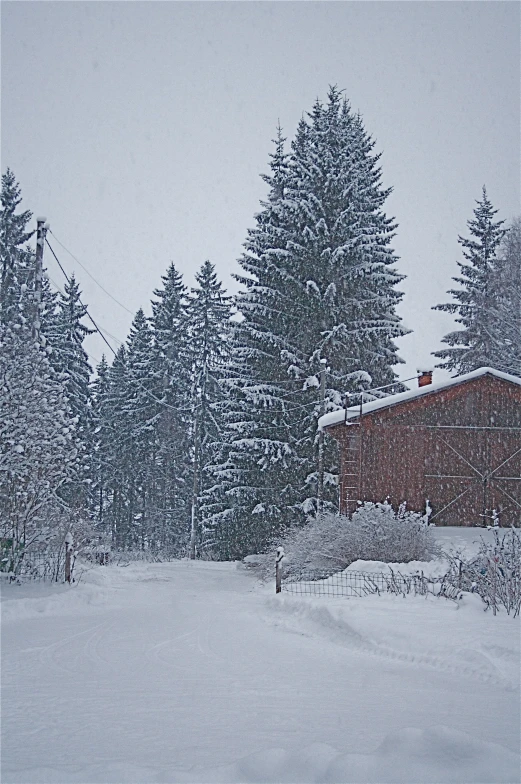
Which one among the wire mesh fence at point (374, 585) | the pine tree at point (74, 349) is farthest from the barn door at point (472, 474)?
the pine tree at point (74, 349)

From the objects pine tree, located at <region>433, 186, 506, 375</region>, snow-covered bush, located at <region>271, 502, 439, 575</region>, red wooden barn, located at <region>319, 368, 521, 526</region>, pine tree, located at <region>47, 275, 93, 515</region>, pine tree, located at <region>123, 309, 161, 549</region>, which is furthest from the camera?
pine tree, located at <region>123, 309, 161, 549</region>

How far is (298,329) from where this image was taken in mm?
29328

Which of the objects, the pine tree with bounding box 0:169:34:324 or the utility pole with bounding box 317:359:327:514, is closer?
the utility pole with bounding box 317:359:327:514

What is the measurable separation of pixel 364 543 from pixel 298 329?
14718mm

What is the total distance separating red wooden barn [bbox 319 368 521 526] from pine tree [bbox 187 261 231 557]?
16.5 meters

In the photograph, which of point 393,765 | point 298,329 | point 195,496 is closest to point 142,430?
point 195,496

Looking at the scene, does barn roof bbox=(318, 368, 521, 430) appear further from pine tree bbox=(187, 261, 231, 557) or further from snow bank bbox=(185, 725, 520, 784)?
snow bank bbox=(185, 725, 520, 784)

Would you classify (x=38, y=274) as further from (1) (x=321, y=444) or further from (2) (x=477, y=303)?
(2) (x=477, y=303)

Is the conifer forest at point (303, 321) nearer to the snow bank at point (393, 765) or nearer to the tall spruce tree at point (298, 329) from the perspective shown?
the tall spruce tree at point (298, 329)

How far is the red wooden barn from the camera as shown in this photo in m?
21.9

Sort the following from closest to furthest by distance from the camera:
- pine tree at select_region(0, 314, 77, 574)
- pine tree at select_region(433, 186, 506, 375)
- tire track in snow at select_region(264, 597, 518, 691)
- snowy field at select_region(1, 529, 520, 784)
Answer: snowy field at select_region(1, 529, 520, 784) < tire track in snow at select_region(264, 597, 518, 691) < pine tree at select_region(0, 314, 77, 574) < pine tree at select_region(433, 186, 506, 375)

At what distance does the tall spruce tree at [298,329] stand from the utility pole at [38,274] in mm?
11276

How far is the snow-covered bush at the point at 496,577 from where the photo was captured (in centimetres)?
932

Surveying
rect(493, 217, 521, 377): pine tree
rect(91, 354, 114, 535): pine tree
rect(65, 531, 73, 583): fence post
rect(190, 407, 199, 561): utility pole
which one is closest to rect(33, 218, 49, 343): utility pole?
rect(65, 531, 73, 583): fence post
